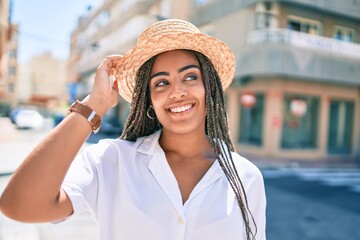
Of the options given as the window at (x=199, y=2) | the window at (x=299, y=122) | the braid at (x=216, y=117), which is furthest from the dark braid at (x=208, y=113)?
the window at (x=199, y=2)

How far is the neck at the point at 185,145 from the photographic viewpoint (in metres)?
1.69

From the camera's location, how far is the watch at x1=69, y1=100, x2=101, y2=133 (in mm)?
1250

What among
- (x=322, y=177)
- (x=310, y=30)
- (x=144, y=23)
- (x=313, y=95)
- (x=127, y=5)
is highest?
(x=127, y=5)

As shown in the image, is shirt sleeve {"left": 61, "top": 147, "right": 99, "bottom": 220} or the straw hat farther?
the straw hat

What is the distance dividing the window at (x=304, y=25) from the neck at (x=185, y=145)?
49.5 ft

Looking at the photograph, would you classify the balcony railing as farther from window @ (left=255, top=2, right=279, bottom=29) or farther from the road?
the road

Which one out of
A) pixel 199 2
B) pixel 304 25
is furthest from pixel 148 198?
→ pixel 199 2

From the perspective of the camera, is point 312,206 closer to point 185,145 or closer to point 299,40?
point 185,145

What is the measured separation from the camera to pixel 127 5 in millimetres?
25922

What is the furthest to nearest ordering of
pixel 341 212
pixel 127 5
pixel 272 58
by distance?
pixel 127 5, pixel 272 58, pixel 341 212

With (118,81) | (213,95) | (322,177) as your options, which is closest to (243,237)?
(213,95)

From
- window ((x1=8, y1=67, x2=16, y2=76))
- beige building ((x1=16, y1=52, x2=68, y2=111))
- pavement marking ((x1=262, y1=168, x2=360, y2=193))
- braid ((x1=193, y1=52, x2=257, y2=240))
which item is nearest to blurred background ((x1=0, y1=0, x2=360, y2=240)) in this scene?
pavement marking ((x1=262, y1=168, x2=360, y2=193))

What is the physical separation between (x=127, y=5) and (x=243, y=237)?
26.4m

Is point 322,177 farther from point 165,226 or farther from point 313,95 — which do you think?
point 165,226
